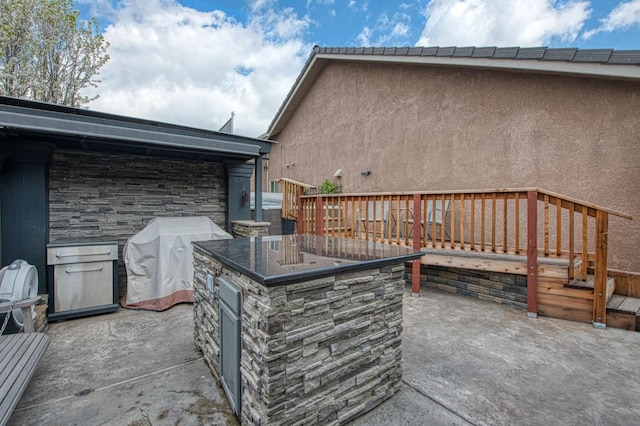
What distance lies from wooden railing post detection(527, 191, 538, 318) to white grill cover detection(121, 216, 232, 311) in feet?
15.3

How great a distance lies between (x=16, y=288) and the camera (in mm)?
2959

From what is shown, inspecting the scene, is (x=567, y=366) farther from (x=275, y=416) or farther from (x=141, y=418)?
(x=141, y=418)

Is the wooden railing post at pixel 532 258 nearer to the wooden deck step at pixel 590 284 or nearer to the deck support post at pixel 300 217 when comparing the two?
the wooden deck step at pixel 590 284

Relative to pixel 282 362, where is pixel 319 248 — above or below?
above

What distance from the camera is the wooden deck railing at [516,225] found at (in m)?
3.53

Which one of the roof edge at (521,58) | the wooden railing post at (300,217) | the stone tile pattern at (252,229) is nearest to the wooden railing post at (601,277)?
the roof edge at (521,58)

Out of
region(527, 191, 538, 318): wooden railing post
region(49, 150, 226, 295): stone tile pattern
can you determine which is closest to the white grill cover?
region(49, 150, 226, 295): stone tile pattern

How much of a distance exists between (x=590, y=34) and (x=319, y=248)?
7497 millimetres

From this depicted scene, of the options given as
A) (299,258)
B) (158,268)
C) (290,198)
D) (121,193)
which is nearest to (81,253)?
(158,268)

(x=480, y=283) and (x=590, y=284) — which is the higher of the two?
(x=590, y=284)

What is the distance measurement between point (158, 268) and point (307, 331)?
3417 millimetres

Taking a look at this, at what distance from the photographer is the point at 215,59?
32.8ft

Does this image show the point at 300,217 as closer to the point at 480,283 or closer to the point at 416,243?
the point at 416,243

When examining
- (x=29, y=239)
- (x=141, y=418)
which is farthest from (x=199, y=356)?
(x=29, y=239)
